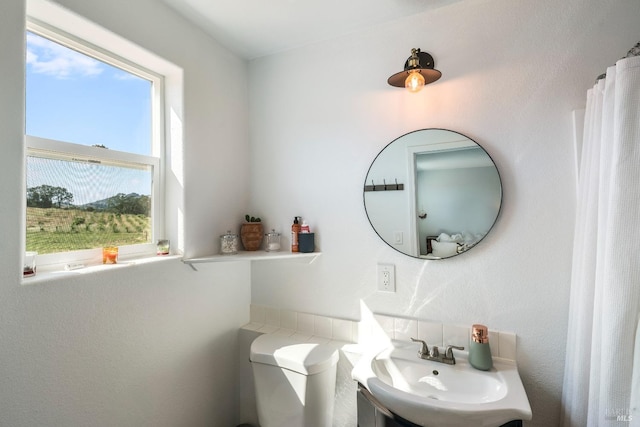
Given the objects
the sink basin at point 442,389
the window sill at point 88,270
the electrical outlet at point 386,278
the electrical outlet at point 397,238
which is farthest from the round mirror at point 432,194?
the window sill at point 88,270

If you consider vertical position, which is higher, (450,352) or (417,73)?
(417,73)

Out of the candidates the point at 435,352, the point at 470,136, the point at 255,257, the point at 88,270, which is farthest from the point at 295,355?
the point at 470,136

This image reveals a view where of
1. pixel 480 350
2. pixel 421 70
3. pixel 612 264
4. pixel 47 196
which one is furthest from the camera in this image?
pixel 421 70

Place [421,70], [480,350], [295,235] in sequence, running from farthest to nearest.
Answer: [295,235] → [421,70] → [480,350]

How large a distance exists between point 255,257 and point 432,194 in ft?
3.06

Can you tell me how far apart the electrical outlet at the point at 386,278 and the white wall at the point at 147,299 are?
83 cm

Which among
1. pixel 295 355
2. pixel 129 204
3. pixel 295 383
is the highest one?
pixel 129 204

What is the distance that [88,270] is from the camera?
1074 mm

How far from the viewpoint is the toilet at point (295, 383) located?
130 centimetres

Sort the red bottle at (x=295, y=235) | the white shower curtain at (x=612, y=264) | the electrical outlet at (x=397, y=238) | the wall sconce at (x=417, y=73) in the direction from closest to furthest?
the white shower curtain at (x=612, y=264), the wall sconce at (x=417, y=73), the electrical outlet at (x=397, y=238), the red bottle at (x=295, y=235)

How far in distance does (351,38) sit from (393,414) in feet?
5.67

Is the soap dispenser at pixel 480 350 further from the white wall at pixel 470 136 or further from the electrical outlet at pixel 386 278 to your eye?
the electrical outlet at pixel 386 278

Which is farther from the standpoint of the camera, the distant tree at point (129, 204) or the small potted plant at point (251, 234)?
the small potted plant at point (251, 234)

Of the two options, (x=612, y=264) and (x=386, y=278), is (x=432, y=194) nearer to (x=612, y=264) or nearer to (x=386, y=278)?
(x=386, y=278)
